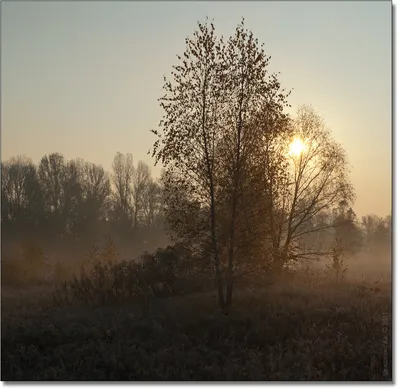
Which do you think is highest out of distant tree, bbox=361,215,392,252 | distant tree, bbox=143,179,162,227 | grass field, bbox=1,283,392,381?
distant tree, bbox=143,179,162,227

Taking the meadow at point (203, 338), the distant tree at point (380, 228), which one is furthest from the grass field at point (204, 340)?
the distant tree at point (380, 228)

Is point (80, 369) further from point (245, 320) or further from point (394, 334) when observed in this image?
point (394, 334)

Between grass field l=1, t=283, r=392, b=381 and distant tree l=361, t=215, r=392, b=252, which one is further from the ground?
distant tree l=361, t=215, r=392, b=252

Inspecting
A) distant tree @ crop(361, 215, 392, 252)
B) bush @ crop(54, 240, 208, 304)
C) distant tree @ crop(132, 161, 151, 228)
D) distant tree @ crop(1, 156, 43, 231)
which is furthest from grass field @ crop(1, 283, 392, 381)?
distant tree @ crop(1, 156, 43, 231)

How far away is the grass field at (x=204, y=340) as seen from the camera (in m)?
9.29

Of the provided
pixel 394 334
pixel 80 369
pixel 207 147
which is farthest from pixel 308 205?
pixel 80 369

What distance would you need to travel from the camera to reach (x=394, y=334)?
30.2 ft

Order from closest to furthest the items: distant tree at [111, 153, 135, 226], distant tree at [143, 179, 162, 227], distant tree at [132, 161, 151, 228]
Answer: distant tree at [132, 161, 151, 228]
distant tree at [111, 153, 135, 226]
distant tree at [143, 179, 162, 227]

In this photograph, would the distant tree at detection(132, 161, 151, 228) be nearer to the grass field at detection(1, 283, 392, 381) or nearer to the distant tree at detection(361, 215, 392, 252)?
the grass field at detection(1, 283, 392, 381)

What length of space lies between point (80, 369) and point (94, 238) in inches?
539

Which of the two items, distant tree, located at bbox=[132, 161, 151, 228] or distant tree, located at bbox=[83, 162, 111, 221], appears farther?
distant tree, located at bbox=[83, 162, 111, 221]

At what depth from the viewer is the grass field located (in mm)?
9289

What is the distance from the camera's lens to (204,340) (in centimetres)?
1073

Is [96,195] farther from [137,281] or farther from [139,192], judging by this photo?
[137,281]
